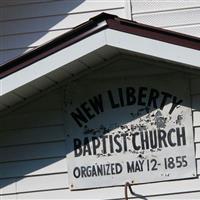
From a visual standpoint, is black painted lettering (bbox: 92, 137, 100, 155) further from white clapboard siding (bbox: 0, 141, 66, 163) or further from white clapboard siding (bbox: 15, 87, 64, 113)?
white clapboard siding (bbox: 15, 87, 64, 113)

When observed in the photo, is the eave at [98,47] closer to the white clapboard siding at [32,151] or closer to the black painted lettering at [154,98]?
the black painted lettering at [154,98]

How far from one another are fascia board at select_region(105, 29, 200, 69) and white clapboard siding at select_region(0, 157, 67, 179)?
138 cm

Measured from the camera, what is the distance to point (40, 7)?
7762mm

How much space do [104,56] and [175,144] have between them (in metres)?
1.10

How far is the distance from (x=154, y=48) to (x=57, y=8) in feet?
5.79

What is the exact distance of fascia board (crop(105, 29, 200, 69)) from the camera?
6316mm

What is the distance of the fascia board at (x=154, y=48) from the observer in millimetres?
6316

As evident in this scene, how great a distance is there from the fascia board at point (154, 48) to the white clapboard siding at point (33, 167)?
54.5 inches

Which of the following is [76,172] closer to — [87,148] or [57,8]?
[87,148]

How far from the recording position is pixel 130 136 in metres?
6.93

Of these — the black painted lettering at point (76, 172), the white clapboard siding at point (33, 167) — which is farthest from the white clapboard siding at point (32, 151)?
the black painted lettering at point (76, 172)

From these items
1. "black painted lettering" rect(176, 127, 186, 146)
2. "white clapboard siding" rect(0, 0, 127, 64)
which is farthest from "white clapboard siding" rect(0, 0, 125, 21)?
"black painted lettering" rect(176, 127, 186, 146)

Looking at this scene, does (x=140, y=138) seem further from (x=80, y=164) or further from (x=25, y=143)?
(x=25, y=143)

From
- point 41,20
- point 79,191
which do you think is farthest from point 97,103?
→ point 41,20
